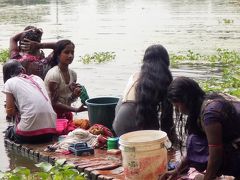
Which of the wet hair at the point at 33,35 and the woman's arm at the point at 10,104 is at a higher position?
the wet hair at the point at 33,35

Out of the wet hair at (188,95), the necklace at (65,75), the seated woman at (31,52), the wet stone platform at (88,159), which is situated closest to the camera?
the wet hair at (188,95)

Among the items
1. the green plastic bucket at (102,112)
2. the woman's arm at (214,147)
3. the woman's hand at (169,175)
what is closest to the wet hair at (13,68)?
the green plastic bucket at (102,112)

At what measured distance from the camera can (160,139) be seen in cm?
479

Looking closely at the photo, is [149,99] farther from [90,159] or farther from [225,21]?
[225,21]

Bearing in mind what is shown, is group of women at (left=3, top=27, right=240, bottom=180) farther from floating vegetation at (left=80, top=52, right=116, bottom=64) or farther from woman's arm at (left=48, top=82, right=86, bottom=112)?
floating vegetation at (left=80, top=52, right=116, bottom=64)

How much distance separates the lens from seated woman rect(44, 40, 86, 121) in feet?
22.9

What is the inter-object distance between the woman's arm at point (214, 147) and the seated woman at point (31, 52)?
3.77 metres

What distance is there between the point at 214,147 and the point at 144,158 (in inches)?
35.3

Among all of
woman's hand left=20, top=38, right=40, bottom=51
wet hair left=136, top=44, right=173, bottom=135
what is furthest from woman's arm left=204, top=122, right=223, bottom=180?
woman's hand left=20, top=38, right=40, bottom=51

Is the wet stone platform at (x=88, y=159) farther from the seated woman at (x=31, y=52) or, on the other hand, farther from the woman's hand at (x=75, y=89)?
the seated woman at (x=31, y=52)

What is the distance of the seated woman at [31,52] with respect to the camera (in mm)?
7523

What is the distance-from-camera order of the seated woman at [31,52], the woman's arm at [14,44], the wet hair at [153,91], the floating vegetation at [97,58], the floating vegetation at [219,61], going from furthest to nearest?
the floating vegetation at [97,58] < the floating vegetation at [219,61] < the woman's arm at [14,44] < the seated woman at [31,52] < the wet hair at [153,91]

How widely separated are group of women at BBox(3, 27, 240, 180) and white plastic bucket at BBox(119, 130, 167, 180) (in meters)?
0.18

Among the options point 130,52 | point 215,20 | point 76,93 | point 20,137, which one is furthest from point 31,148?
point 215,20
